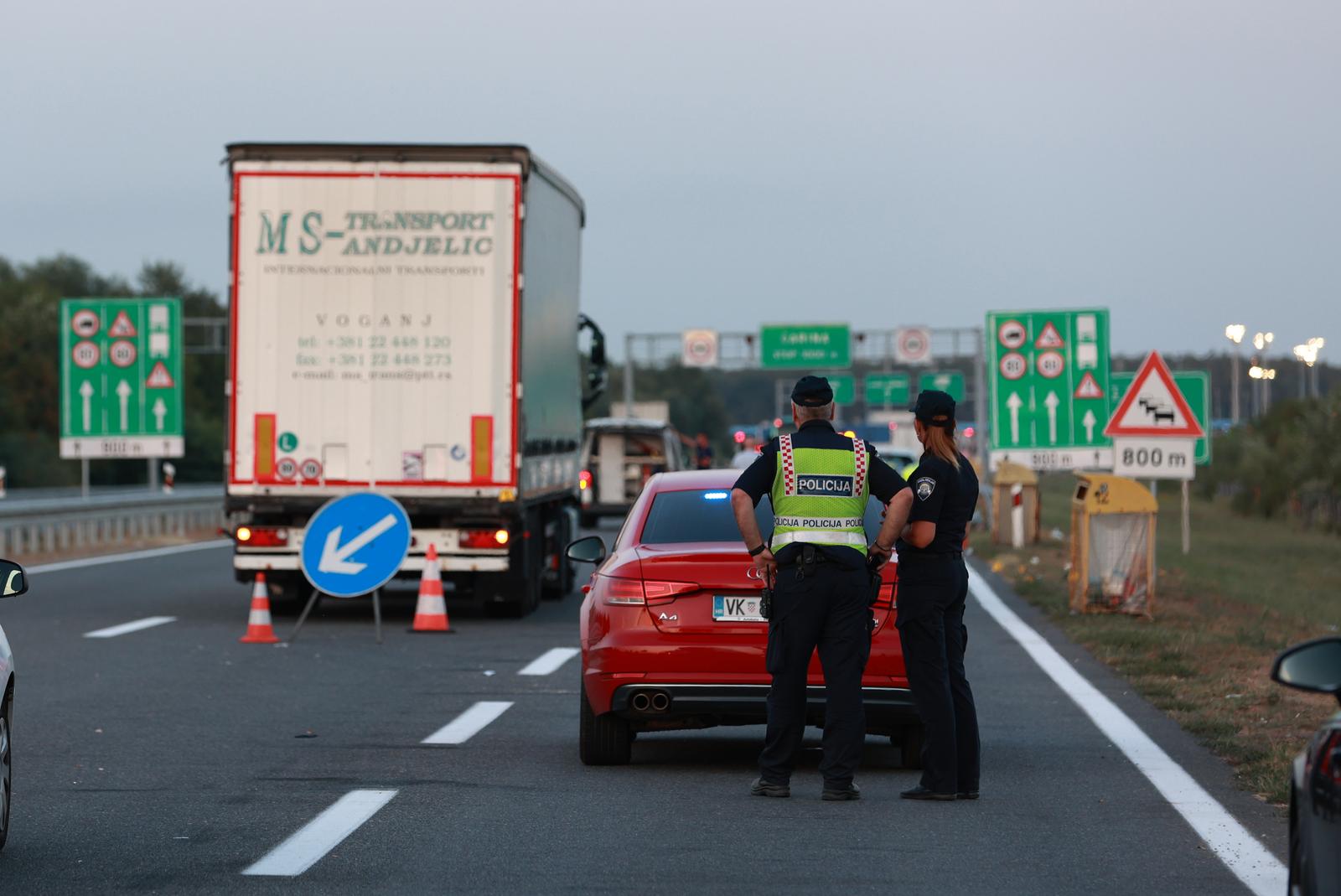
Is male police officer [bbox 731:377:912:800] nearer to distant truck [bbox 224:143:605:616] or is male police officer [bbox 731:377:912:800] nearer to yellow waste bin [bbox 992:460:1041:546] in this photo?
distant truck [bbox 224:143:605:616]

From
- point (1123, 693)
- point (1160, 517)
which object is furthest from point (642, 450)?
point (1123, 693)

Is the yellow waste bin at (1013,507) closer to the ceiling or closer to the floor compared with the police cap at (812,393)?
closer to the floor

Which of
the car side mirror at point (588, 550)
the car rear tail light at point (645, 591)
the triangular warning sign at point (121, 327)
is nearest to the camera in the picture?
the car rear tail light at point (645, 591)

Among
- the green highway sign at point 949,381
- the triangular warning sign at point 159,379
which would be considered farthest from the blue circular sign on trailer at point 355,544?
the green highway sign at point 949,381

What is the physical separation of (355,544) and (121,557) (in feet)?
49.1

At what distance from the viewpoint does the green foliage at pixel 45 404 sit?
80.2m

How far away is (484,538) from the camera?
63.3ft

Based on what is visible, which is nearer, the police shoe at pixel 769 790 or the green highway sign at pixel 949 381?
the police shoe at pixel 769 790

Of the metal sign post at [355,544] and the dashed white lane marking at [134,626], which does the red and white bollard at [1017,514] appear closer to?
the dashed white lane marking at [134,626]

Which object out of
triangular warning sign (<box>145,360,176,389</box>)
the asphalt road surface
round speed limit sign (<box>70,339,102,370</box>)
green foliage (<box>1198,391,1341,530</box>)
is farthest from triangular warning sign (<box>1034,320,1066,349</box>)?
green foliage (<box>1198,391,1341,530</box>)

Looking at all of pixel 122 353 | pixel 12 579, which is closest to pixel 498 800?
pixel 12 579

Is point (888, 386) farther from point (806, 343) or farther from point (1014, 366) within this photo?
point (1014, 366)

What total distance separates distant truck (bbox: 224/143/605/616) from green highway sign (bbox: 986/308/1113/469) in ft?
44.6

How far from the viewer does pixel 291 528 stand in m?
19.3
